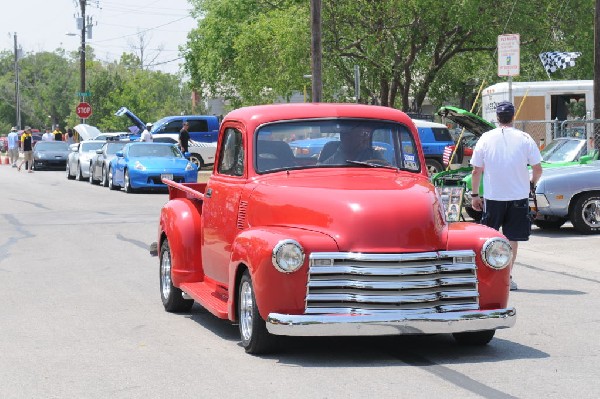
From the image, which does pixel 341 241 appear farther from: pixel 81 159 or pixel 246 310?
pixel 81 159

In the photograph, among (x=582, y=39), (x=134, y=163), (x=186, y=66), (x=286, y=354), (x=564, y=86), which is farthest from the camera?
(x=186, y=66)

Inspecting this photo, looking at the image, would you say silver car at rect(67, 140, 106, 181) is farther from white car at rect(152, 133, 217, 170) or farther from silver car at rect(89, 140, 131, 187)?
white car at rect(152, 133, 217, 170)

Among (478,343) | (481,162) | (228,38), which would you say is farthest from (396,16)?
(478,343)

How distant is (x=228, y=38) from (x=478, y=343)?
4715 centimetres

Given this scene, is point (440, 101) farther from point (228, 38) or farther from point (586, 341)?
point (586, 341)

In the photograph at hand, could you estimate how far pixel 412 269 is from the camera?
814cm

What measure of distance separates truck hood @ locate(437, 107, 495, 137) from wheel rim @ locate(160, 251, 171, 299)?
9723mm

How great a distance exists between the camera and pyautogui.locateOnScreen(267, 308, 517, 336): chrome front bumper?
796 cm

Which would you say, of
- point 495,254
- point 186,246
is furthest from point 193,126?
point 495,254

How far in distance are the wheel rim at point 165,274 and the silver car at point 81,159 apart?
90.0 ft

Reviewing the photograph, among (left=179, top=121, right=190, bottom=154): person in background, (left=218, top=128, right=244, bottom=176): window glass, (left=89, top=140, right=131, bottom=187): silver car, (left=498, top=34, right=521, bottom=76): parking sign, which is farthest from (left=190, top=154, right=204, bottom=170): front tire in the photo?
(left=218, top=128, right=244, bottom=176): window glass

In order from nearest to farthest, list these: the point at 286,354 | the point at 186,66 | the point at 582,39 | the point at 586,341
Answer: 1. the point at 286,354
2. the point at 586,341
3. the point at 582,39
4. the point at 186,66

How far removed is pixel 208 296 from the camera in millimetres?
9758

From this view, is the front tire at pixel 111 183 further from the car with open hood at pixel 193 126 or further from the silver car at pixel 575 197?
the silver car at pixel 575 197
